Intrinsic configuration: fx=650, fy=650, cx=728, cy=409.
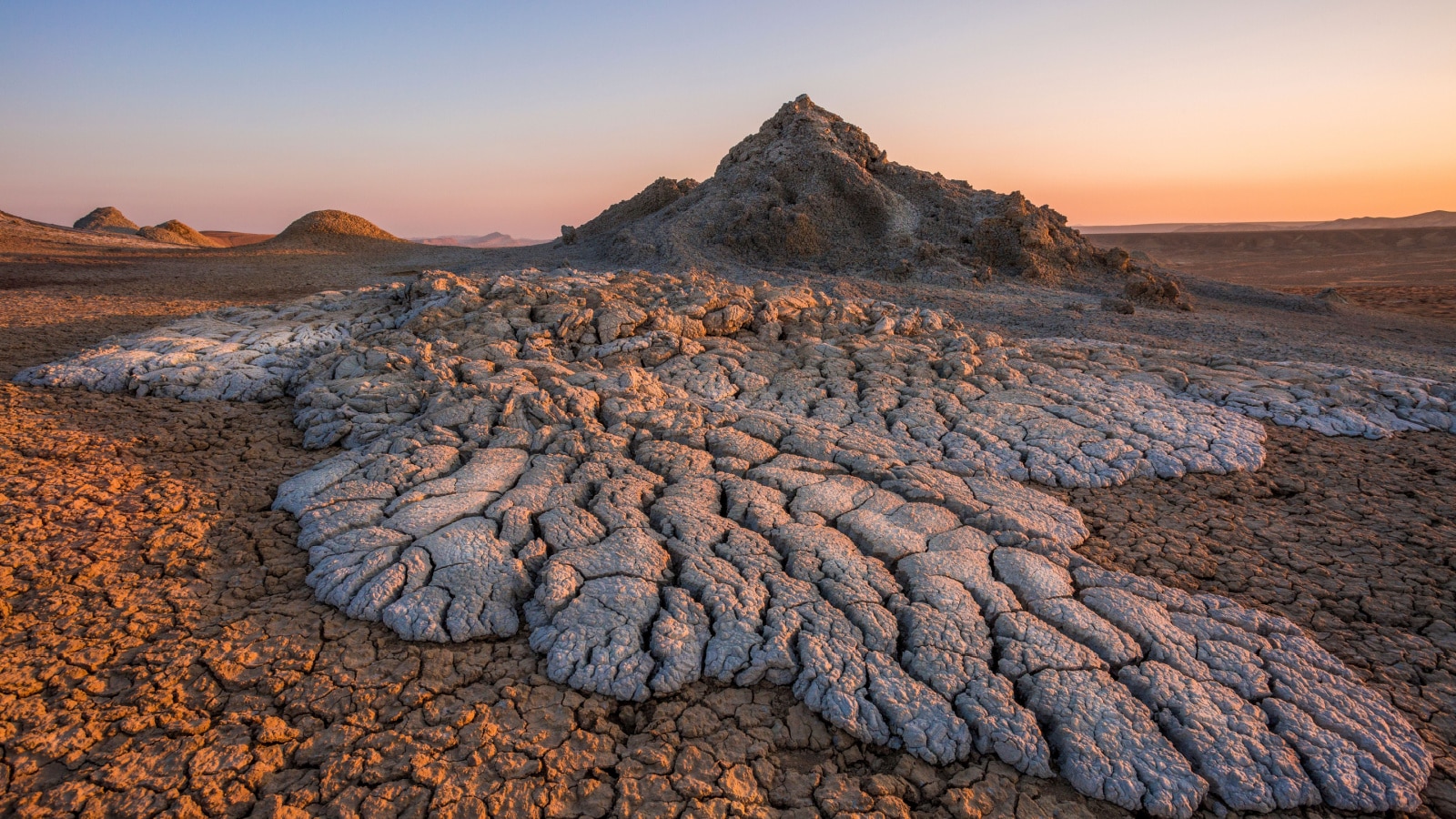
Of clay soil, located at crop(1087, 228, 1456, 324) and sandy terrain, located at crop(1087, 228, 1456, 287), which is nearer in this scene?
clay soil, located at crop(1087, 228, 1456, 324)

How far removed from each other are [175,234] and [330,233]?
10.8 metres

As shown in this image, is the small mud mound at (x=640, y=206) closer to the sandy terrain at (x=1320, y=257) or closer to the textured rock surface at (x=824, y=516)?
the textured rock surface at (x=824, y=516)

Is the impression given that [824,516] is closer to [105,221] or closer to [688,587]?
[688,587]

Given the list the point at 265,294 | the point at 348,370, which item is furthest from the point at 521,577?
the point at 265,294

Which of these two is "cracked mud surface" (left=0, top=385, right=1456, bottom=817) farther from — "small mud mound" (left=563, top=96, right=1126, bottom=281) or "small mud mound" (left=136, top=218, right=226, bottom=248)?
"small mud mound" (left=136, top=218, right=226, bottom=248)

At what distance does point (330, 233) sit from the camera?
21.9 meters

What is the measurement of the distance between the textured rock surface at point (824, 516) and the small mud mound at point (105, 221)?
33163 mm

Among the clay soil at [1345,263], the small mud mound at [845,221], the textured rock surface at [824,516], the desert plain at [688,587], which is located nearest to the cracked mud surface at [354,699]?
the desert plain at [688,587]

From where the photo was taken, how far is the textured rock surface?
7.23ft

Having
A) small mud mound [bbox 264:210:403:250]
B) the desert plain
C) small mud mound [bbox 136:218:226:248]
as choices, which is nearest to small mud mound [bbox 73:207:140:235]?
small mud mound [bbox 136:218:226:248]

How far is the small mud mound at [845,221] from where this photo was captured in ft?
43.8

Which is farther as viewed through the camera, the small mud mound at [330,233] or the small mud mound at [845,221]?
the small mud mound at [330,233]

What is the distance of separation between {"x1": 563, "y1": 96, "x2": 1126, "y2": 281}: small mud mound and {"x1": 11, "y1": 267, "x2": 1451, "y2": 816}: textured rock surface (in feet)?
25.2

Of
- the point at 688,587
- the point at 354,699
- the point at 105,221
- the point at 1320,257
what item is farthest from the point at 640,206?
the point at 1320,257
